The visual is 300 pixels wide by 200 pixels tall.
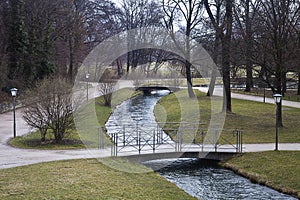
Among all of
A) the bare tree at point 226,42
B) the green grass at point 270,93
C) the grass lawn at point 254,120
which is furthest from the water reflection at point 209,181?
the green grass at point 270,93

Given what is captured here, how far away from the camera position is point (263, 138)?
65.8 feet

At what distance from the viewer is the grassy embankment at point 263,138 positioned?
13719 mm

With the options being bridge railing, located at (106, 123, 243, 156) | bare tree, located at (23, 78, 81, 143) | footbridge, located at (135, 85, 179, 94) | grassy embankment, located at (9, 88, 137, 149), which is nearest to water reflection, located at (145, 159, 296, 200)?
bridge railing, located at (106, 123, 243, 156)

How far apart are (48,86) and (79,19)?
96.3ft

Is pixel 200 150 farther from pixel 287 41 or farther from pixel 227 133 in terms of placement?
pixel 287 41

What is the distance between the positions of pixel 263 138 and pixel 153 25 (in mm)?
38756

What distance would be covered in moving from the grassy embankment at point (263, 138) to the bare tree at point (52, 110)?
6.47m

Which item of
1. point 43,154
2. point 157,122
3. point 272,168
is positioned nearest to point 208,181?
point 272,168

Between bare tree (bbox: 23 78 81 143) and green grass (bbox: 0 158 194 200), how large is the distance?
15.6 feet

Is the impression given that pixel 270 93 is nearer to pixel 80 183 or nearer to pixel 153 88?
pixel 153 88

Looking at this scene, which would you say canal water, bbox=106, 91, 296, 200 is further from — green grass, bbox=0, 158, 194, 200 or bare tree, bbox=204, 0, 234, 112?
bare tree, bbox=204, 0, 234, 112

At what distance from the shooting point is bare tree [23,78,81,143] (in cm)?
1905

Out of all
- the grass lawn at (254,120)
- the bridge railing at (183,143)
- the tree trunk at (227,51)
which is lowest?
the bridge railing at (183,143)

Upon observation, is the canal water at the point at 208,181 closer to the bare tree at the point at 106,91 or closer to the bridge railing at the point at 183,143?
the bridge railing at the point at 183,143
